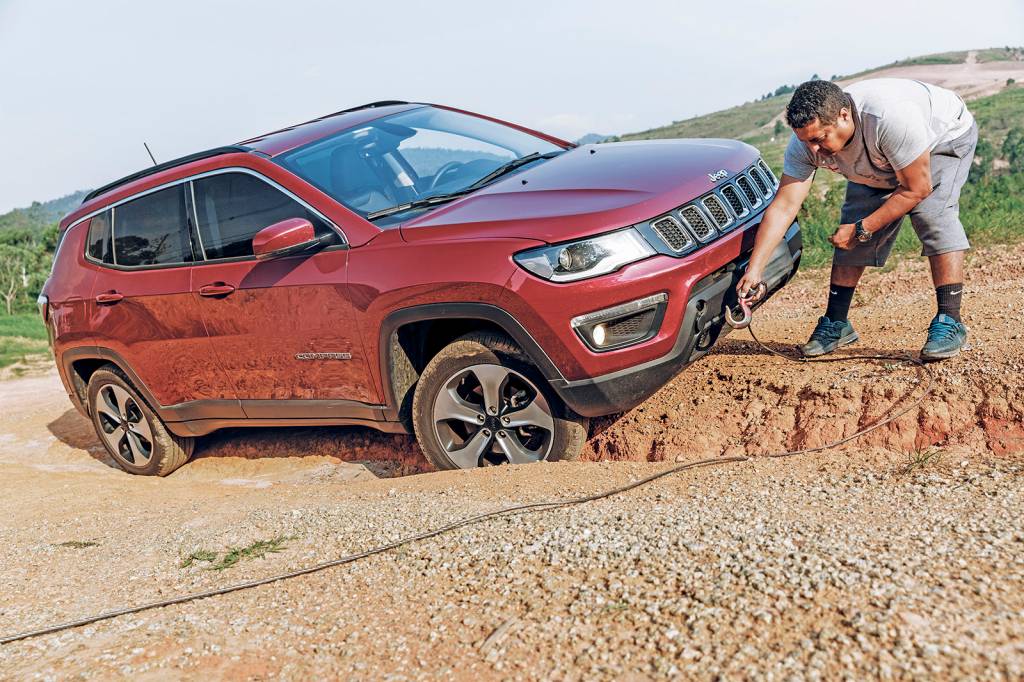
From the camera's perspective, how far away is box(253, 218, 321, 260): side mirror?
4590 mm

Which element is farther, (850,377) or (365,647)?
(850,377)

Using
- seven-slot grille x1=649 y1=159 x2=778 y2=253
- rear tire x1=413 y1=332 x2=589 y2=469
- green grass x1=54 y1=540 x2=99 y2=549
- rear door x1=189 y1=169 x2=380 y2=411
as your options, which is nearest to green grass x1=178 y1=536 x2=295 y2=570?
green grass x1=54 y1=540 x2=99 y2=549

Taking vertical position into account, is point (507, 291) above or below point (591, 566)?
above

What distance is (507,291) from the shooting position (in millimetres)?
4195

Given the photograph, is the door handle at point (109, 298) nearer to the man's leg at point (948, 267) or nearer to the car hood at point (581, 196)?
the car hood at point (581, 196)

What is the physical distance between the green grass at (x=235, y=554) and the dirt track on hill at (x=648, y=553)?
48 millimetres

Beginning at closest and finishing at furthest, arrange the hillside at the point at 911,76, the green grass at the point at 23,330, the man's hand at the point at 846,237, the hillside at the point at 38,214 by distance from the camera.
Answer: the man's hand at the point at 846,237, the green grass at the point at 23,330, the hillside at the point at 911,76, the hillside at the point at 38,214

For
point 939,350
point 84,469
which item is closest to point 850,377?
point 939,350

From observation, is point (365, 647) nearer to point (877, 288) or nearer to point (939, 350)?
point (939, 350)

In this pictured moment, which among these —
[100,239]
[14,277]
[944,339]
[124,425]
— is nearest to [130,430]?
[124,425]

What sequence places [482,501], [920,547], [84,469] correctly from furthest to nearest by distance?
[84,469]
[482,501]
[920,547]

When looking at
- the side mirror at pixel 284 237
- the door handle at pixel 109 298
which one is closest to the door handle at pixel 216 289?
the side mirror at pixel 284 237

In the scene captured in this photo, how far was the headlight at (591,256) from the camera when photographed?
4.08m

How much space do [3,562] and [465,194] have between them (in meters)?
2.97
